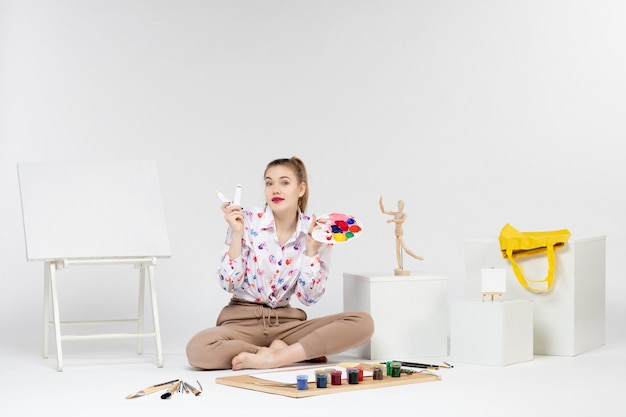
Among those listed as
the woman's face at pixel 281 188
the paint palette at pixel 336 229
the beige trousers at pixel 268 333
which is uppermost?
the woman's face at pixel 281 188

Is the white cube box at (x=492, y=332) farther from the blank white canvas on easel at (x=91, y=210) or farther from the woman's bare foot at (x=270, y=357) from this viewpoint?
the blank white canvas on easel at (x=91, y=210)

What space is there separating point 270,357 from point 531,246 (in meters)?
1.30

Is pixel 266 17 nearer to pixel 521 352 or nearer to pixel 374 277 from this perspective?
pixel 374 277

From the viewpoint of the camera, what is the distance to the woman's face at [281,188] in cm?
443

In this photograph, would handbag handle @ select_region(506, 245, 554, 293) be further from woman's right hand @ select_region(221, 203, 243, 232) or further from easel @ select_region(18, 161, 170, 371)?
easel @ select_region(18, 161, 170, 371)

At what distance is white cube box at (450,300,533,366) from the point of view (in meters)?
4.28

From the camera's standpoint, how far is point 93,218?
4.57 metres

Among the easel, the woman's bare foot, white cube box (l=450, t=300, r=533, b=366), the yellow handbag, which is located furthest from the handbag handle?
the easel

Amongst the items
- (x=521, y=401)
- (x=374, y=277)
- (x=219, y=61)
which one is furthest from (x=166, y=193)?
(x=521, y=401)

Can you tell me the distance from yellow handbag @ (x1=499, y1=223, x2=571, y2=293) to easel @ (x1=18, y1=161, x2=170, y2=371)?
4.98ft

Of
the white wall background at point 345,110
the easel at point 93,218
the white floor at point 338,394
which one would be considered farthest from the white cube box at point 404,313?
the white wall background at point 345,110

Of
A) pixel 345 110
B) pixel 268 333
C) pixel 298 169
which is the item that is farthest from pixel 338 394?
pixel 345 110

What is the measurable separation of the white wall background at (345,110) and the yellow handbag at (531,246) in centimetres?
111

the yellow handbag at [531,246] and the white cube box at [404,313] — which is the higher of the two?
the yellow handbag at [531,246]
